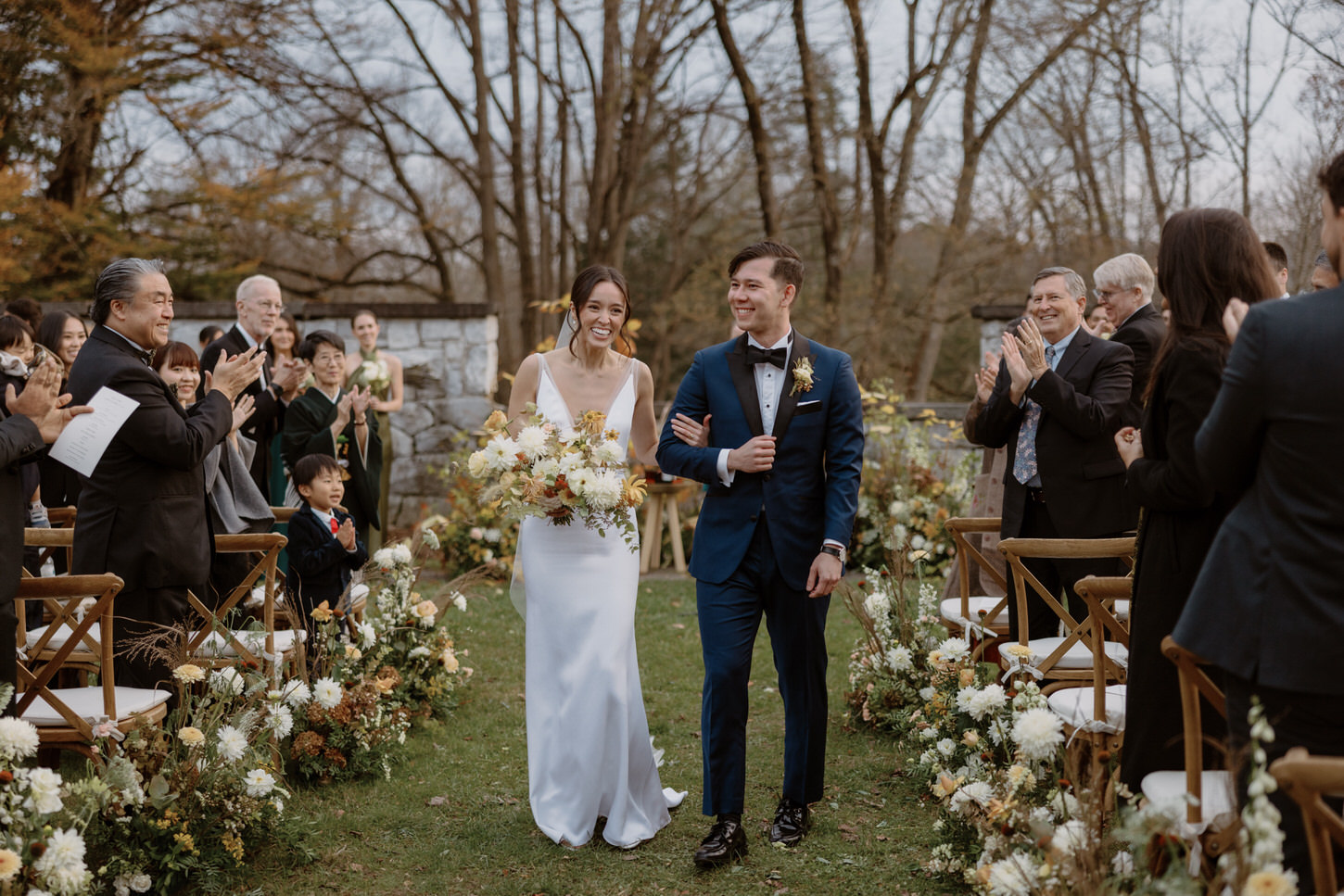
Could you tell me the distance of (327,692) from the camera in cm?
438

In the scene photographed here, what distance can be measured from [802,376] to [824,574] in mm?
714

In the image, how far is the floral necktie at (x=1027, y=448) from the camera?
15.8 feet

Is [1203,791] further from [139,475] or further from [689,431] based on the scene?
[139,475]

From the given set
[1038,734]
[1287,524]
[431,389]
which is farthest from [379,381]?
[1287,524]

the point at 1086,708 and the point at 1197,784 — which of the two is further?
the point at 1086,708

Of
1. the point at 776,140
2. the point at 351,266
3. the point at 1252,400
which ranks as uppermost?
the point at 776,140

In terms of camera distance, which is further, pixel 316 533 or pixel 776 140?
pixel 776 140

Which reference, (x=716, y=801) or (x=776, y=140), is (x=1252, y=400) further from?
(x=776, y=140)

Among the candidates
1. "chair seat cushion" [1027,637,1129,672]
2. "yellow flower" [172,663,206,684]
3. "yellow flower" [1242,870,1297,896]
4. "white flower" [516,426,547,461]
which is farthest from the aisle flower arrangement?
"yellow flower" [1242,870,1297,896]

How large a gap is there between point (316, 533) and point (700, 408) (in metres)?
2.02

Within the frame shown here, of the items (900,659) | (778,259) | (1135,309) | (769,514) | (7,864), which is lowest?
(900,659)

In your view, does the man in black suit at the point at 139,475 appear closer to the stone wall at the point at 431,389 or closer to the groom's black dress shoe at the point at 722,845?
the groom's black dress shoe at the point at 722,845

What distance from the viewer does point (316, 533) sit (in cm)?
504

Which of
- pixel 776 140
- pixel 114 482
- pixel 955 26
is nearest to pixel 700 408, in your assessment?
pixel 114 482
